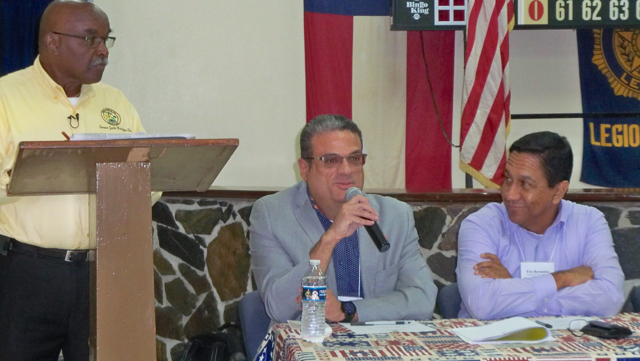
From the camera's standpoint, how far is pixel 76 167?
1.62m

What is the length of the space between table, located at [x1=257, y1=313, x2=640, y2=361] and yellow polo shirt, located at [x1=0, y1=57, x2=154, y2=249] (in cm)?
80

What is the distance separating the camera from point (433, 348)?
183 cm

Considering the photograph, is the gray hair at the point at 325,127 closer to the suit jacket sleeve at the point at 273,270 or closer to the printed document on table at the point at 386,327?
the suit jacket sleeve at the point at 273,270

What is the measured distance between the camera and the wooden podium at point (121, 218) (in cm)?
154

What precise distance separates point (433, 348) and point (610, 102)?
5.07 metres

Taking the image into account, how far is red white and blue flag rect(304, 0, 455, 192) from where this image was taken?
19.0 feet

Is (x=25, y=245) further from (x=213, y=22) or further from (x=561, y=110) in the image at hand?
(x=561, y=110)

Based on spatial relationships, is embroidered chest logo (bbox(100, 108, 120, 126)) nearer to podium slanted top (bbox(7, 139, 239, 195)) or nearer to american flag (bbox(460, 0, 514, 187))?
podium slanted top (bbox(7, 139, 239, 195))

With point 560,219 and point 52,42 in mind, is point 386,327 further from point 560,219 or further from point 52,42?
point 52,42

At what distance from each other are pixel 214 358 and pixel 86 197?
4.57ft

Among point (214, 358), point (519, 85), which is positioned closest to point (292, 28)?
point (519, 85)

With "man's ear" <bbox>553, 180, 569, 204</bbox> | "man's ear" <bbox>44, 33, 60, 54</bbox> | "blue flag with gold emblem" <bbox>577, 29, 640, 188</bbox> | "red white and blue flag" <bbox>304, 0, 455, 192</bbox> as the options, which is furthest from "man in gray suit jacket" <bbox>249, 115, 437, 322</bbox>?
"blue flag with gold emblem" <bbox>577, 29, 640, 188</bbox>

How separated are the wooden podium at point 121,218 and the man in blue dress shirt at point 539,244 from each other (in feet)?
4.27

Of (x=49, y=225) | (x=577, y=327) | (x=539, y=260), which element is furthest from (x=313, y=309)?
(x=539, y=260)
